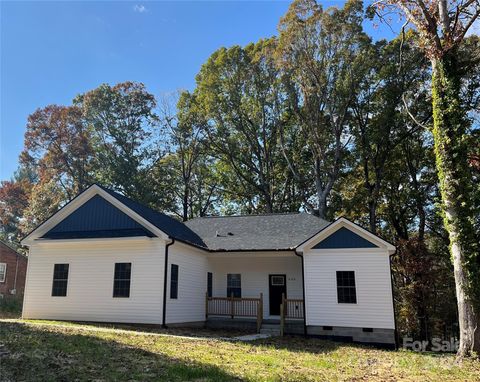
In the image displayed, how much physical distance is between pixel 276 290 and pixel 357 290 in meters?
4.21

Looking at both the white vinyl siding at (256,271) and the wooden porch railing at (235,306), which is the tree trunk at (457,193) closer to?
the white vinyl siding at (256,271)

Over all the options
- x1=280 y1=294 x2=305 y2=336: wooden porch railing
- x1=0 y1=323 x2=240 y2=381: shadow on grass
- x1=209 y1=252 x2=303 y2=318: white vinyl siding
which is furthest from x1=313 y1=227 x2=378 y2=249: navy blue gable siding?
x1=0 y1=323 x2=240 y2=381: shadow on grass

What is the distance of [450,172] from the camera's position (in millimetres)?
12180

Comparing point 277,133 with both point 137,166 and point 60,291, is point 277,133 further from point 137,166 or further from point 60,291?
point 60,291

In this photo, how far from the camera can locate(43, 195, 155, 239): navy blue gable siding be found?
16.2 meters

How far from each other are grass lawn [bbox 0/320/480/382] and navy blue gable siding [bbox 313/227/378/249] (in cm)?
468

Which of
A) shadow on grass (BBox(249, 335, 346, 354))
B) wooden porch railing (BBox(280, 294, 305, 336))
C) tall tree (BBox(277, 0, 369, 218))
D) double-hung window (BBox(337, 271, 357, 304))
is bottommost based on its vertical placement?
shadow on grass (BBox(249, 335, 346, 354))

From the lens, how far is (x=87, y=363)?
7.19 metres

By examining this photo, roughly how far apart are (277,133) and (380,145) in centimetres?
864

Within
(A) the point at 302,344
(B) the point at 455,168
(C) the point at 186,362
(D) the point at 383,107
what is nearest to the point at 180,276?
(A) the point at 302,344

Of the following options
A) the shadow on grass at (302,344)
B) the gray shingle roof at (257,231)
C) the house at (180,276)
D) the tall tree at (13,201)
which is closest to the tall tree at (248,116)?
the gray shingle roof at (257,231)

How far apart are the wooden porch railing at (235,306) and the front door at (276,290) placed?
0.88 metres

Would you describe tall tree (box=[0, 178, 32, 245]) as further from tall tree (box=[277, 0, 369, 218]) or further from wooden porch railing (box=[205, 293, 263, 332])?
wooden porch railing (box=[205, 293, 263, 332])

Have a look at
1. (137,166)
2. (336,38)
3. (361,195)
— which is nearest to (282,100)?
(336,38)
